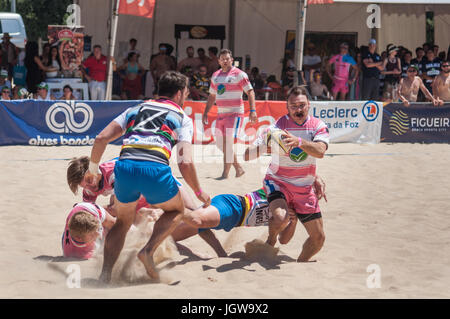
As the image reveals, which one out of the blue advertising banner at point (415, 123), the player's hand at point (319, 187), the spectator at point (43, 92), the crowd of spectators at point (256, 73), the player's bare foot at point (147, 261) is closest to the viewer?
the player's bare foot at point (147, 261)

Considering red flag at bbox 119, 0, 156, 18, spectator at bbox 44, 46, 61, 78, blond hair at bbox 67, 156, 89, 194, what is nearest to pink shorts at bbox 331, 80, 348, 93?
red flag at bbox 119, 0, 156, 18

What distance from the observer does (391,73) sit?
47.6 ft

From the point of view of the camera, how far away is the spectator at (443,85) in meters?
13.3

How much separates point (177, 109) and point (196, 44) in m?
12.3

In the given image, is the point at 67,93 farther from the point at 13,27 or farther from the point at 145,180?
the point at 145,180

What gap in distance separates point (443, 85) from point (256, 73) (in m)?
4.85

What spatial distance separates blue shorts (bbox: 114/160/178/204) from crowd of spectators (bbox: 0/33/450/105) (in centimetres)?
904

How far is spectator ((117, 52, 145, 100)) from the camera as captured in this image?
47.6ft

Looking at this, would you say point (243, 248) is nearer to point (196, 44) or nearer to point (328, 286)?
point (328, 286)

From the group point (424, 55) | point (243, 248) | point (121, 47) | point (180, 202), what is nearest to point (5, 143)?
point (121, 47)

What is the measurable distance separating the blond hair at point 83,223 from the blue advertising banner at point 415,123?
8.92 m

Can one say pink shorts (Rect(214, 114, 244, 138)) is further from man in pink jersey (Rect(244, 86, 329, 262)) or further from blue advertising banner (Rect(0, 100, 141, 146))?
man in pink jersey (Rect(244, 86, 329, 262))

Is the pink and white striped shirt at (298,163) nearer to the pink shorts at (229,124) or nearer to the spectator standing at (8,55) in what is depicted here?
the pink shorts at (229,124)

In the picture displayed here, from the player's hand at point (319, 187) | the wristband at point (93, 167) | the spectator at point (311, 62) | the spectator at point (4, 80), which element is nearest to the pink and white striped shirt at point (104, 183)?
the wristband at point (93, 167)
